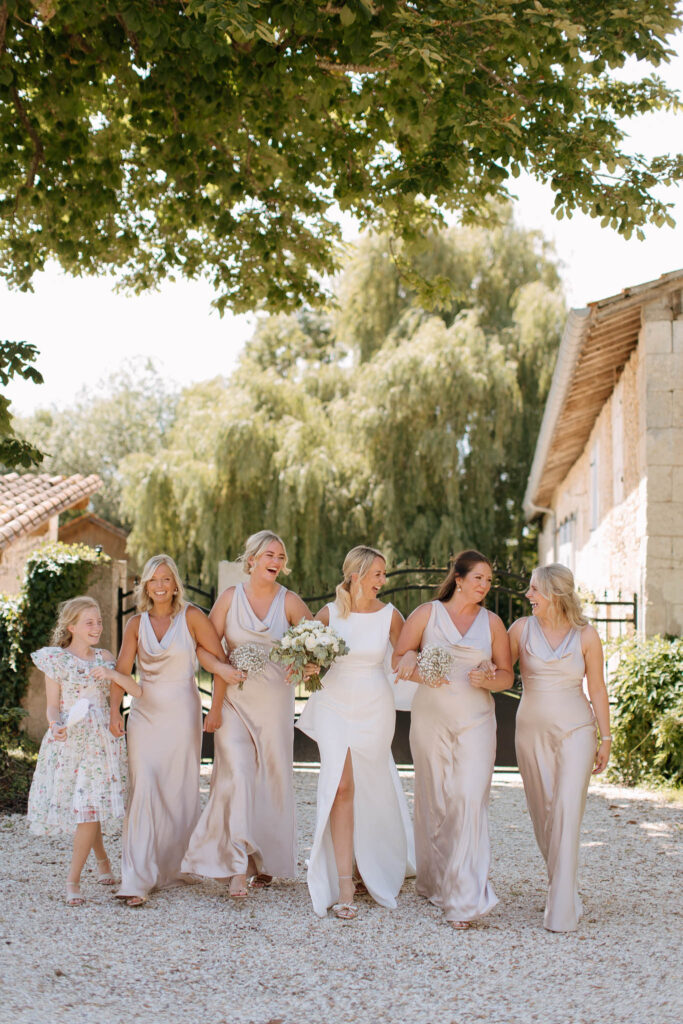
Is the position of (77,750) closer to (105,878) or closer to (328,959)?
(105,878)

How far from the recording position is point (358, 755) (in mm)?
5406

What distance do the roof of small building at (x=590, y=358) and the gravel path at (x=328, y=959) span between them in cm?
499

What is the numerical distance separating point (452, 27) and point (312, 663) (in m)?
4.69

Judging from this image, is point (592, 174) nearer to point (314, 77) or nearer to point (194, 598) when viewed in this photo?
point (314, 77)

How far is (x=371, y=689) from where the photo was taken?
5.44m

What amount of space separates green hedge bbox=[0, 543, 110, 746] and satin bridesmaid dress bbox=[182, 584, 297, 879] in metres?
4.42

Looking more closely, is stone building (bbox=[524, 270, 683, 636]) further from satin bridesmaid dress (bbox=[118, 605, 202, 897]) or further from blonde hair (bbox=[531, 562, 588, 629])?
satin bridesmaid dress (bbox=[118, 605, 202, 897])

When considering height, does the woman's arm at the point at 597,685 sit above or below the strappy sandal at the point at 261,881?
above

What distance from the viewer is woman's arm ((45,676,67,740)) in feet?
18.1

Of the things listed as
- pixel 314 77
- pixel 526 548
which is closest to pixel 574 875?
pixel 314 77

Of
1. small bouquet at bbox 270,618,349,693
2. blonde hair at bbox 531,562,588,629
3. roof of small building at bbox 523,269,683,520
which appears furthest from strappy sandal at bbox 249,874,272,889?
roof of small building at bbox 523,269,683,520

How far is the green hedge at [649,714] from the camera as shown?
339 inches

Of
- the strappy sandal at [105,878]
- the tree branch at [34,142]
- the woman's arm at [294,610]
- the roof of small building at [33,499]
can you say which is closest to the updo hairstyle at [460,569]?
the woman's arm at [294,610]

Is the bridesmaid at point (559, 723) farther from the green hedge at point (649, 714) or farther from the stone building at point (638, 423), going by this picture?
the stone building at point (638, 423)
